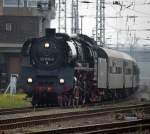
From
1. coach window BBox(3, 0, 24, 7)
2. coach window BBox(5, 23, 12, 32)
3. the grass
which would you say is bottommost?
the grass

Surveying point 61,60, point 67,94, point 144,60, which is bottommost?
point 144,60

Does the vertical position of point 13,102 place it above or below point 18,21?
below

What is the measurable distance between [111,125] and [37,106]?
12.2 m

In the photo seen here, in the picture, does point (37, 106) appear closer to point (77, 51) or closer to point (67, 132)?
point (77, 51)

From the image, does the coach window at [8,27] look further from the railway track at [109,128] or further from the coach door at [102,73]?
the railway track at [109,128]

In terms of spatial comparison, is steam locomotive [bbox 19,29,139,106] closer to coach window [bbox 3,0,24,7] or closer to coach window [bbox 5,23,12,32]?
coach window [bbox 5,23,12,32]

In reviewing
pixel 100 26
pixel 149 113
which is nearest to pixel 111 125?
pixel 149 113

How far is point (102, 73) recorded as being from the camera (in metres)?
31.0

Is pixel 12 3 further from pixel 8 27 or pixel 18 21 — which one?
pixel 8 27

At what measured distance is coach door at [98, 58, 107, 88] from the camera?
30241 mm

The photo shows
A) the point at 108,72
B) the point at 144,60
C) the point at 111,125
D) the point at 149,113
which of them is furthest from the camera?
the point at 144,60

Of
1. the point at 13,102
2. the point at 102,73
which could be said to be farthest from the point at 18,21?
the point at 102,73

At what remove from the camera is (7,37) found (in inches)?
2362

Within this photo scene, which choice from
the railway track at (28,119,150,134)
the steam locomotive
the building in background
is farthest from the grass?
the building in background
